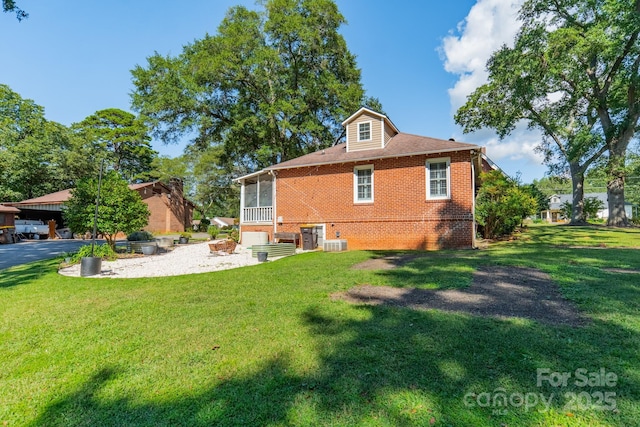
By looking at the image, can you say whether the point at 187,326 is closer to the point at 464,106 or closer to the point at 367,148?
the point at 367,148

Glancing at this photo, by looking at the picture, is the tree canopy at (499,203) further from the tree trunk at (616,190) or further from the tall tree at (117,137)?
the tall tree at (117,137)

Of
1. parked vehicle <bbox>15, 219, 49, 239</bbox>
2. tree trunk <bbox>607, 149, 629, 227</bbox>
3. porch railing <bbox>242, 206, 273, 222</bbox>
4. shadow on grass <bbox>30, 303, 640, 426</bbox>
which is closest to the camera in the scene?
shadow on grass <bbox>30, 303, 640, 426</bbox>

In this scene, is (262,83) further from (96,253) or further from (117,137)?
(117,137)

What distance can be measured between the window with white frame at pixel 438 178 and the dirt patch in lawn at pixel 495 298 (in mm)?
6538

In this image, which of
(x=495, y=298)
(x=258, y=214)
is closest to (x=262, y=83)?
(x=258, y=214)

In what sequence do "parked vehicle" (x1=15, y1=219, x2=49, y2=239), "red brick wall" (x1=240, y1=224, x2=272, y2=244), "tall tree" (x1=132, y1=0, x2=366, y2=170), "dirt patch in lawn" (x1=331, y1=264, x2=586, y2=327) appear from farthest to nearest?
1. "parked vehicle" (x1=15, y1=219, x2=49, y2=239)
2. "tall tree" (x1=132, y1=0, x2=366, y2=170)
3. "red brick wall" (x1=240, y1=224, x2=272, y2=244)
4. "dirt patch in lawn" (x1=331, y1=264, x2=586, y2=327)

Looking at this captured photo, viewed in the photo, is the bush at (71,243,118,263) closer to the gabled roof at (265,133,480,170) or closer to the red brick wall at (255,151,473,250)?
the red brick wall at (255,151,473,250)

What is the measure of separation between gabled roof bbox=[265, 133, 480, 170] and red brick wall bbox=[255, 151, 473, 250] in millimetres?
317

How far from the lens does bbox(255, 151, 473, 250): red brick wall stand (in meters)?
12.1

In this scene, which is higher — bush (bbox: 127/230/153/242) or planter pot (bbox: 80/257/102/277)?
bush (bbox: 127/230/153/242)

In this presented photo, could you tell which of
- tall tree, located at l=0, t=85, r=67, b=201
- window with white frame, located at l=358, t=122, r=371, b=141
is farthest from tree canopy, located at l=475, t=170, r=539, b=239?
tall tree, located at l=0, t=85, r=67, b=201

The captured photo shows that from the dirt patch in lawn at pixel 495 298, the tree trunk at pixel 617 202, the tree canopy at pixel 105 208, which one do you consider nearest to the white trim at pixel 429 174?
the dirt patch in lawn at pixel 495 298

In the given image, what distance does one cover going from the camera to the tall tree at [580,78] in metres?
17.9

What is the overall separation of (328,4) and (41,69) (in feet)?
65.4
